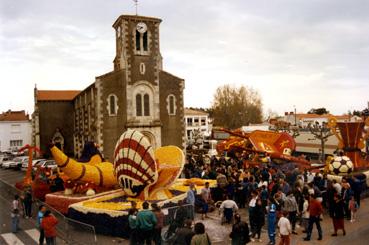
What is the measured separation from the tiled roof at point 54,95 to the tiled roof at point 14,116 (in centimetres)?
2543

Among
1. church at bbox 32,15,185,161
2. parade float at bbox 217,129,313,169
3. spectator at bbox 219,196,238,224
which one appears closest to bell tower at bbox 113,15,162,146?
church at bbox 32,15,185,161

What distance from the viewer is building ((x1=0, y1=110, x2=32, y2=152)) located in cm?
7368

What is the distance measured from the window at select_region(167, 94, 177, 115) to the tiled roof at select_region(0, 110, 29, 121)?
47.0 metres

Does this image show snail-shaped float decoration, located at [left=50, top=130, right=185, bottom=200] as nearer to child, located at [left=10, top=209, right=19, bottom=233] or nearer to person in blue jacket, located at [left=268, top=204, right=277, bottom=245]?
child, located at [left=10, top=209, right=19, bottom=233]

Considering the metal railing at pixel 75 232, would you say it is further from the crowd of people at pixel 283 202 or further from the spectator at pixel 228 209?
the spectator at pixel 228 209

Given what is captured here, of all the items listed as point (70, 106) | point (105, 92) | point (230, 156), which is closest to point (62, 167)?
point (230, 156)


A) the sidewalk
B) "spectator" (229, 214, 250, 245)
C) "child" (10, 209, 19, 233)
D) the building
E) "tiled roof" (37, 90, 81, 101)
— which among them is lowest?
the sidewalk

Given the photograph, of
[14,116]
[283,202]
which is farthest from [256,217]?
[14,116]

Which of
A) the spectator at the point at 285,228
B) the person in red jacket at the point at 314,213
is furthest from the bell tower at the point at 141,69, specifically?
the spectator at the point at 285,228

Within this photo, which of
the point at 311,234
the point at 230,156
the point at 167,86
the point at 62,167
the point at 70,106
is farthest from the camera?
the point at 70,106

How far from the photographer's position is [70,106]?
51.4 meters

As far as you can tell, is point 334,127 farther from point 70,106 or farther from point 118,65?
point 70,106

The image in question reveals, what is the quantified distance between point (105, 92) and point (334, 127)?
2008cm

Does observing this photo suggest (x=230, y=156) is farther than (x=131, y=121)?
No
